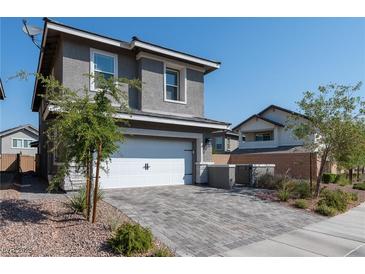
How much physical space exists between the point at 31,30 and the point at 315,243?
41.6 feet

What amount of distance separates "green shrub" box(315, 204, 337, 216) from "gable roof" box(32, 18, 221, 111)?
8582 millimetres

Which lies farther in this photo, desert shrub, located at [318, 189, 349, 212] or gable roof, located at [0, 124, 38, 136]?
gable roof, located at [0, 124, 38, 136]

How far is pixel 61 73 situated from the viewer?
10680mm

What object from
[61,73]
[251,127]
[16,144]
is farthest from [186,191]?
[16,144]

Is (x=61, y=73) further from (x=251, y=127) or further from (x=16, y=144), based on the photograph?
(x=16, y=144)

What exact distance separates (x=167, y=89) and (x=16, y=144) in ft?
105

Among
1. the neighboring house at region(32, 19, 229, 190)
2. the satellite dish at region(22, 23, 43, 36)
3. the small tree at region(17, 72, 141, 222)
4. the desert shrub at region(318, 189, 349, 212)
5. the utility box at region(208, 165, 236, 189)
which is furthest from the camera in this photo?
the utility box at region(208, 165, 236, 189)

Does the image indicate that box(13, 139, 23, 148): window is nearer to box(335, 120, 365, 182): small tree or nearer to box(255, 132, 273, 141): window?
box(255, 132, 273, 141): window

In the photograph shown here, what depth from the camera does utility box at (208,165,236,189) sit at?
1288 cm

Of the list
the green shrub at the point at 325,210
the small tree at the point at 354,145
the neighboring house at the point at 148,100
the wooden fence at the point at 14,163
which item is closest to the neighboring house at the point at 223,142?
the wooden fence at the point at 14,163

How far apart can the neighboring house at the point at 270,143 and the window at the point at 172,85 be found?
13.2 m

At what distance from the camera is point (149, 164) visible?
486 inches

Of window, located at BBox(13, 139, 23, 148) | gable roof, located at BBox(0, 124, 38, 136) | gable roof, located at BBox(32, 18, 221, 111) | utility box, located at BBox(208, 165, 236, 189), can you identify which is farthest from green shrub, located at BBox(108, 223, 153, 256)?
window, located at BBox(13, 139, 23, 148)

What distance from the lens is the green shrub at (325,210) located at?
347 inches
